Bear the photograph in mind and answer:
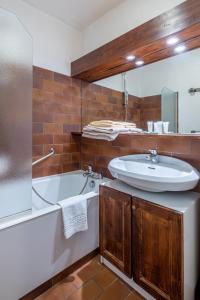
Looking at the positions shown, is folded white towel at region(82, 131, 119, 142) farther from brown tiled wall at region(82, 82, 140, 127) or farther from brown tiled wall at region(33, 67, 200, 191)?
brown tiled wall at region(82, 82, 140, 127)

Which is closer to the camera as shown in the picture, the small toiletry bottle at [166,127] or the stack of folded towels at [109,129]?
the small toiletry bottle at [166,127]

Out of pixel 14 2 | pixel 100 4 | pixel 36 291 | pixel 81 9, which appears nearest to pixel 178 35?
pixel 100 4

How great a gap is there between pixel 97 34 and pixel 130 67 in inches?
26.5

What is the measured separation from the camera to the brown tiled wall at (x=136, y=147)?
4.42 ft

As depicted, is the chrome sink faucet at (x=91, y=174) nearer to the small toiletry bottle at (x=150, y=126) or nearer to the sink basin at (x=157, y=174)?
the sink basin at (x=157, y=174)

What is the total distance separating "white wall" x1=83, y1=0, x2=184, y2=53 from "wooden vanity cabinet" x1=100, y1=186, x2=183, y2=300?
164cm

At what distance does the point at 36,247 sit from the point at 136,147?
46.8 inches

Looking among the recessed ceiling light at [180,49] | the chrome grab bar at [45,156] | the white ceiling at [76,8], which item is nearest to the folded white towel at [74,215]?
the chrome grab bar at [45,156]

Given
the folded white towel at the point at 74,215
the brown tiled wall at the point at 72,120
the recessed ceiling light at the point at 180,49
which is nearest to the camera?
the folded white towel at the point at 74,215

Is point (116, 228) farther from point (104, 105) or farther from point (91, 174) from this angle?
point (104, 105)

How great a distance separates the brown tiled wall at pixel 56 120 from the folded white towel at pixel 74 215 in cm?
85

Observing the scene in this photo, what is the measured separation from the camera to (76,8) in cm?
197

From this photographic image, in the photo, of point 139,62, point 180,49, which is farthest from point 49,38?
point 180,49

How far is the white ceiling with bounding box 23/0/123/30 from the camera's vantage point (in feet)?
6.20
